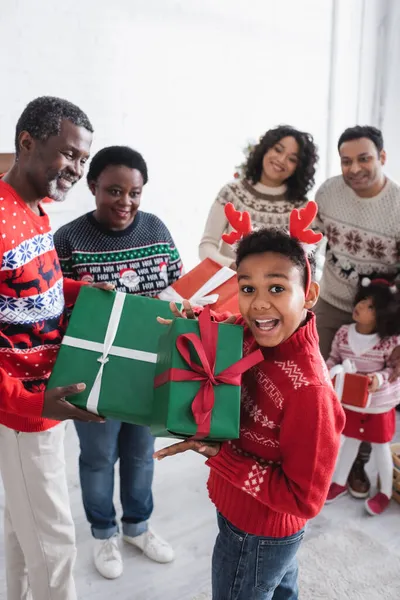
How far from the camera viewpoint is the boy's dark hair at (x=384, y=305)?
7.00ft

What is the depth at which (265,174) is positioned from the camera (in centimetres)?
224

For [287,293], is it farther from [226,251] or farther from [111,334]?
[226,251]

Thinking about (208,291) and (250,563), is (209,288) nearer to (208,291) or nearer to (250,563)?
(208,291)

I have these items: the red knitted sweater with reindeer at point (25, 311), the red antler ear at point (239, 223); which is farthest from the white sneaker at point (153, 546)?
the red antler ear at point (239, 223)

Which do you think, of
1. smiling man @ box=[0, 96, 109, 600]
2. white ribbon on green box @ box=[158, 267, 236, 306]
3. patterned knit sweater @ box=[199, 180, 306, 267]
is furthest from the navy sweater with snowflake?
patterned knit sweater @ box=[199, 180, 306, 267]

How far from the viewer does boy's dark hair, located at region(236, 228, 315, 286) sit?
1096 mm

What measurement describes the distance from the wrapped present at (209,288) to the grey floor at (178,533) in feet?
3.21

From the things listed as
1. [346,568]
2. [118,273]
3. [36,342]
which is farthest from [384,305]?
[36,342]

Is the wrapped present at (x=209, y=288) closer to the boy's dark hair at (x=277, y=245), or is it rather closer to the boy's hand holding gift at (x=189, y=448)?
the boy's dark hair at (x=277, y=245)

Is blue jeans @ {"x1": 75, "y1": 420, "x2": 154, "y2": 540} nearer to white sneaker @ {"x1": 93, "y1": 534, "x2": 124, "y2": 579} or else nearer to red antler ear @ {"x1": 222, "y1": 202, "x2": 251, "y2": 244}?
white sneaker @ {"x1": 93, "y1": 534, "x2": 124, "y2": 579}

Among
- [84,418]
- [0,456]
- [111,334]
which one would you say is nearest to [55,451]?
[0,456]

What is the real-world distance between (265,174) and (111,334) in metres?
1.27

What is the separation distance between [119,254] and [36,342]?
0.50m

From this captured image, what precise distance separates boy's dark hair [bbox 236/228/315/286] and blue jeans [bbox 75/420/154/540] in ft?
2.88
